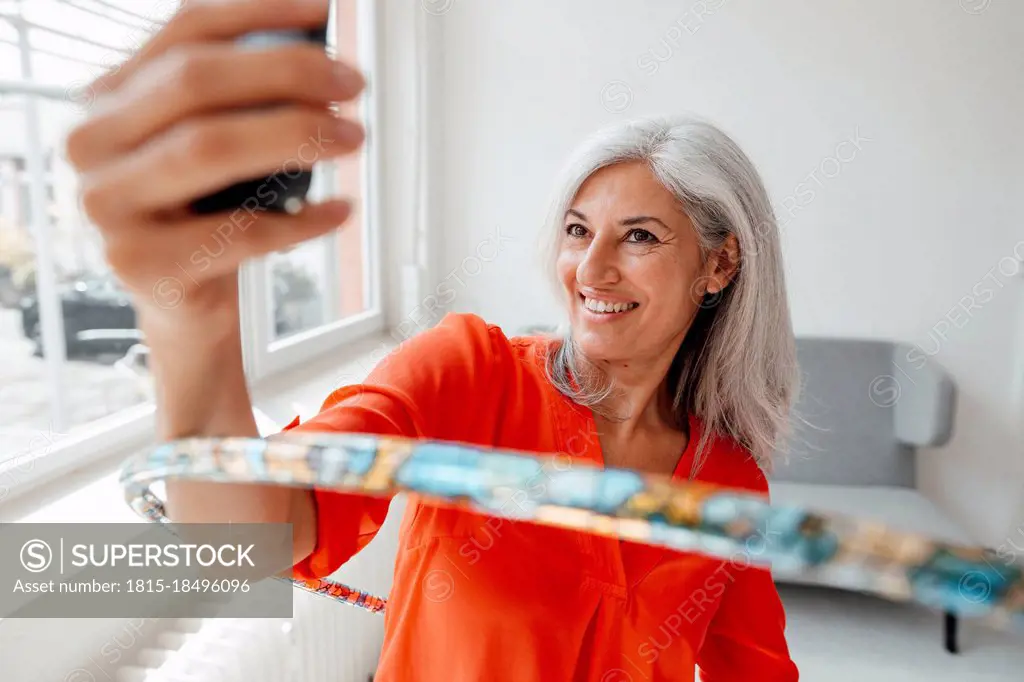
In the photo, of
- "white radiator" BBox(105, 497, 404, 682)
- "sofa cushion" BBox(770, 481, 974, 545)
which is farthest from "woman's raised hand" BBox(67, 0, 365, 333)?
"sofa cushion" BBox(770, 481, 974, 545)

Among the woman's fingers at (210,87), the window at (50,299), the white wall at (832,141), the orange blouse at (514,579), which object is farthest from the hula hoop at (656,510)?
the white wall at (832,141)

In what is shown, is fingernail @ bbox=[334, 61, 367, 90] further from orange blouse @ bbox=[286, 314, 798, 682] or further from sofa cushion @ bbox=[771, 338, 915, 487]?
sofa cushion @ bbox=[771, 338, 915, 487]

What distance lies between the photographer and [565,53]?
222 cm

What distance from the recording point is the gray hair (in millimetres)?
741

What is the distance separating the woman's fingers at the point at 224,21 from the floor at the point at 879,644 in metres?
1.90

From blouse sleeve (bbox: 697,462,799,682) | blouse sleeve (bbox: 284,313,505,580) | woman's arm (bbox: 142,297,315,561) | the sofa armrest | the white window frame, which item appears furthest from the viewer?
the sofa armrest

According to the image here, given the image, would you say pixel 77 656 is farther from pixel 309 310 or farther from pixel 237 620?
pixel 309 310

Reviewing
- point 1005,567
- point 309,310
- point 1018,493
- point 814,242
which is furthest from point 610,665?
point 1018,493

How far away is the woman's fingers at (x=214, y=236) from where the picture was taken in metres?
0.21

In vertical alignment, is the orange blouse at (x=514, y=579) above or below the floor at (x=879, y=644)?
above

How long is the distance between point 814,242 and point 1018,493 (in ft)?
3.34

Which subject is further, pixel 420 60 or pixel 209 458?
pixel 420 60

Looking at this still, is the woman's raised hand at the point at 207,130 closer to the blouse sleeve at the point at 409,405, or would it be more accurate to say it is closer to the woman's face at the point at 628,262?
the blouse sleeve at the point at 409,405

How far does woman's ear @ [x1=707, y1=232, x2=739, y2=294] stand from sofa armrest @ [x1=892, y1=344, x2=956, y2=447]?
61.6 inches
